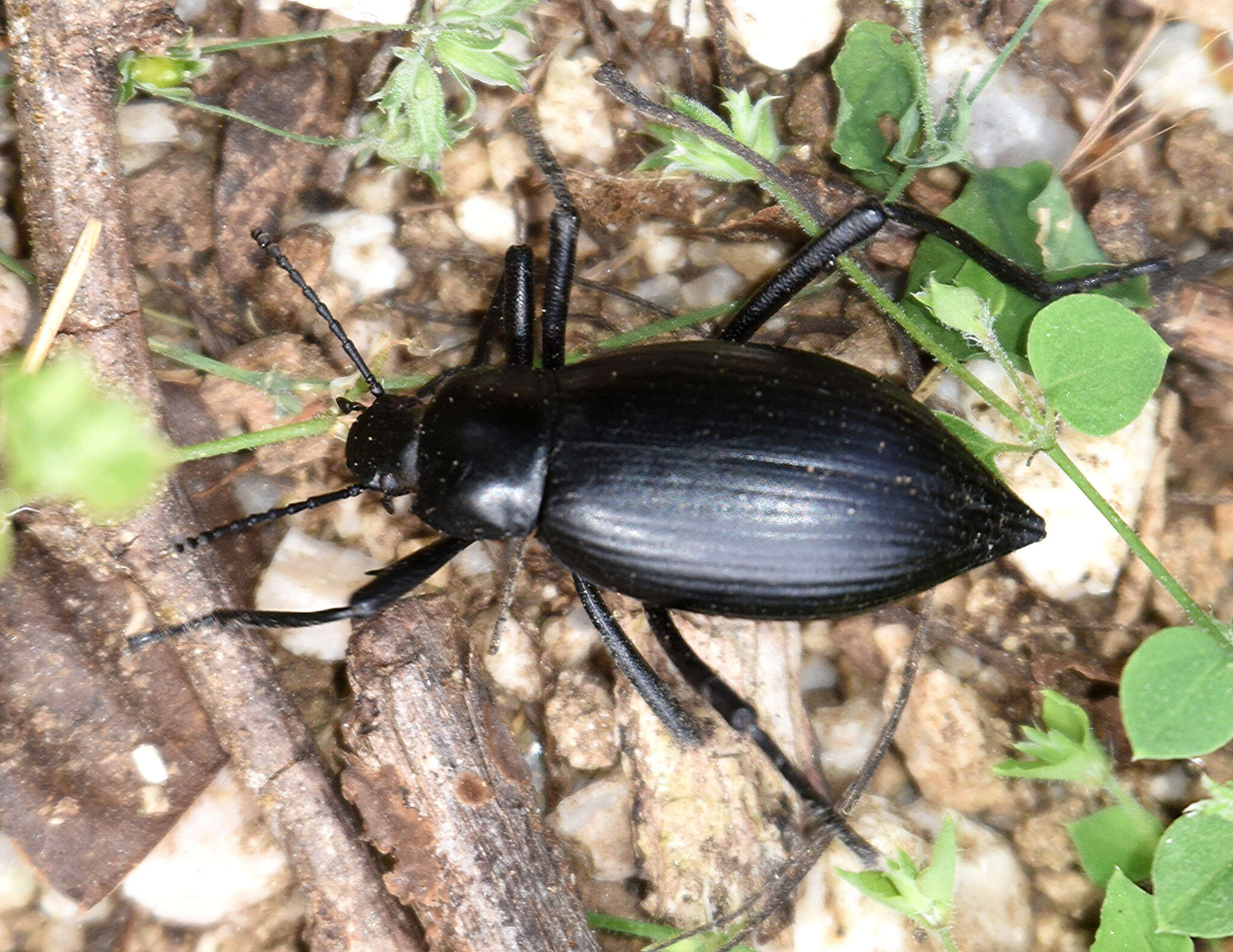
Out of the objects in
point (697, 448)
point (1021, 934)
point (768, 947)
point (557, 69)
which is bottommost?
point (768, 947)

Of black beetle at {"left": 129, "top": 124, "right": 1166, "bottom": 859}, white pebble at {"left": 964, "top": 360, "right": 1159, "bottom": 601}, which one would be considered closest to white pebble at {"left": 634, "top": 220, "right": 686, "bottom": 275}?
black beetle at {"left": 129, "top": 124, "right": 1166, "bottom": 859}

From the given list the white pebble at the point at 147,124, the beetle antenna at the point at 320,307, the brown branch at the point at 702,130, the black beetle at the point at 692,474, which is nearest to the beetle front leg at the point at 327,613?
the black beetle at the point at 692,474

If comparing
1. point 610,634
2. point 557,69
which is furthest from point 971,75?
point 610,634

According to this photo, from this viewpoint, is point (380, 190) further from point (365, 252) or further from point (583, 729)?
point (583, 729)

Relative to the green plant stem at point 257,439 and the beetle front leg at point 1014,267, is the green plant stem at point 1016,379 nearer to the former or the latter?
the beetle front leg at point 1014,267

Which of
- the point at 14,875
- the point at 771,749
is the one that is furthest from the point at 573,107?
the point at 14,875

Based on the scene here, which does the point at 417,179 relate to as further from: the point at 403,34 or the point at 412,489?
the point at 412,489

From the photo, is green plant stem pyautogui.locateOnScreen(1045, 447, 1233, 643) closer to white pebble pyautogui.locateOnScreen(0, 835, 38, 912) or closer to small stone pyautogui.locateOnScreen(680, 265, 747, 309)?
small stone pyautogui.locateOnScreen(680, 265, 747, 309)
